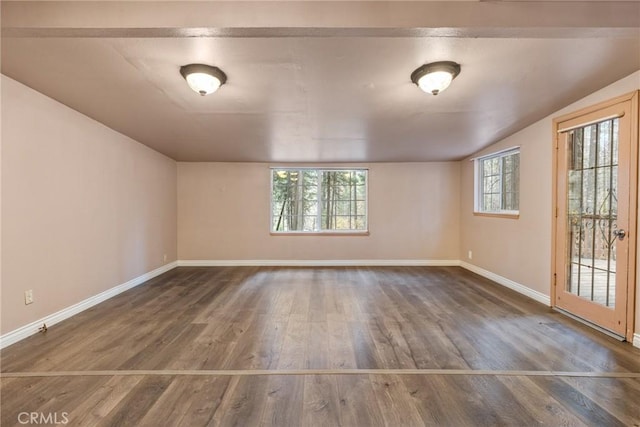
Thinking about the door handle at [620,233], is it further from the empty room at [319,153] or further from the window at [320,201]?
the window at [320,201]

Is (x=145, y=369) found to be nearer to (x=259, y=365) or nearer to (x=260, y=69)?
(x=259, y=365)

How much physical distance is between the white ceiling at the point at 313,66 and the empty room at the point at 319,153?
0.02m

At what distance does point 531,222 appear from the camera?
3656 millimetres

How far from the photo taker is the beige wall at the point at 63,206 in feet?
7.85

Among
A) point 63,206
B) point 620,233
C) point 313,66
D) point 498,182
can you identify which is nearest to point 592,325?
point 620,233

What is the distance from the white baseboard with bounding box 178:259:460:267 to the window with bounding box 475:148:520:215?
1353 millimetres

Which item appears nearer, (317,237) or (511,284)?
(511,284)

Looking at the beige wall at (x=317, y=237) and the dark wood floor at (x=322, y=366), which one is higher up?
the beige wall at (x=317, y=237)

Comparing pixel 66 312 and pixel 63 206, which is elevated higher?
pixel 63 206

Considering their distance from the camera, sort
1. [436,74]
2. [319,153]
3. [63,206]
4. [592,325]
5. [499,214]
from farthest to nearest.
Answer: [319,153], [499,214], [63,206], [592,325], [436,74]

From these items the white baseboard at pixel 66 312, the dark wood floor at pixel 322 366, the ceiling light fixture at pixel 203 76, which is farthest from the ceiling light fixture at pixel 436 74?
the white baseboard at pixel 66 312

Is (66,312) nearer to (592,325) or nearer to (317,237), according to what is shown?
(317,237)

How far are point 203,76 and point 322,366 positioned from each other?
91.7 inches

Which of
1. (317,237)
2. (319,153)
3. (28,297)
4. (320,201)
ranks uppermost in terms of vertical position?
(319,153)
